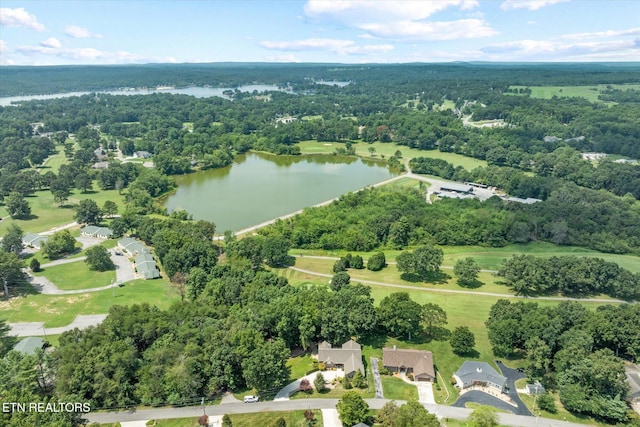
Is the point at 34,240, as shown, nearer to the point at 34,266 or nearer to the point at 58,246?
the point at 58,246

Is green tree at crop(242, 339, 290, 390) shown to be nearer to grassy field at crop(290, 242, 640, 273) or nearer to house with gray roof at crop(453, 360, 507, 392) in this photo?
house with gray roof at crop(453, 360, 507, 392)

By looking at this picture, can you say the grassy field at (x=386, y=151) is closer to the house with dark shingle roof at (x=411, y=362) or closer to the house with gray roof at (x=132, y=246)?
the house with gray roof at (x=132, y=246)

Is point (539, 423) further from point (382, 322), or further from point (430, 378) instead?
point (382, 322)

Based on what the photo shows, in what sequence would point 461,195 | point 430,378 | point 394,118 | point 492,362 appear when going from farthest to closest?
point 394,118, point 461,195, point 492,362, point 430,378

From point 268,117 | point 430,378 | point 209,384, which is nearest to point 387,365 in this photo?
point 430,378

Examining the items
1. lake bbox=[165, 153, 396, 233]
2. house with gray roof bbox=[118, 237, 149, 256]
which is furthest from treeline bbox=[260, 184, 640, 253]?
house with gray roof bbox=[118, 237, 149, 256]

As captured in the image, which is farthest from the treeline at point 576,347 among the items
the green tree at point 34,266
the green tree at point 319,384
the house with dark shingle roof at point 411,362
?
the green tree at point 34,266

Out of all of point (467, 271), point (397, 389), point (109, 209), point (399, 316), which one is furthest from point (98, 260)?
point (467, 271)
